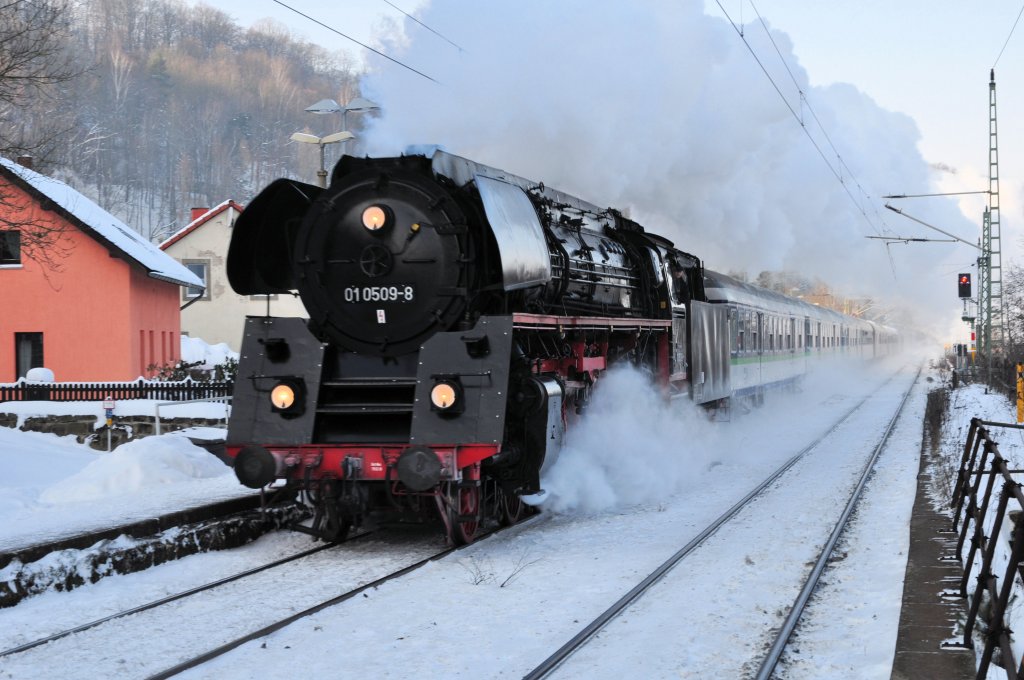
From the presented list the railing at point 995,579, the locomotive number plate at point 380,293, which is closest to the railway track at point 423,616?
the railing at point 995,579

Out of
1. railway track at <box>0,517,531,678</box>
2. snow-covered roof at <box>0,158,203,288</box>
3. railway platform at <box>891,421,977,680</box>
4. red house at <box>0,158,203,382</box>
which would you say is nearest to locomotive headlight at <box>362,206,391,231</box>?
railway track at <box>0,517,531,678</box>

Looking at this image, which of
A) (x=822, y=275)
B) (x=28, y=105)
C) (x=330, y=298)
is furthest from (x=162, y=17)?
(x=330, y=298)

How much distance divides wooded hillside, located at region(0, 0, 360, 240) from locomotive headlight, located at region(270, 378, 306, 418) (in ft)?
221

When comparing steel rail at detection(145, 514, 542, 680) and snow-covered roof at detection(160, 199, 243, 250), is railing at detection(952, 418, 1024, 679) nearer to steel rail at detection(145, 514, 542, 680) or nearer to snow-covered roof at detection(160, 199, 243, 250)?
steel rail at detection(145, 514, 542, 680)

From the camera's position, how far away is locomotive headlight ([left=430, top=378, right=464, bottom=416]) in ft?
24.4

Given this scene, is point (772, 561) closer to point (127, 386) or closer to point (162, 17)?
point (127, 386)

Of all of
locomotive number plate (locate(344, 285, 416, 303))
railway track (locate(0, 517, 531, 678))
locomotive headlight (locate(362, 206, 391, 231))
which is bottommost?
railway track (locate(0, 517, 531, 678))

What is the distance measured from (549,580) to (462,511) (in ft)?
3.88

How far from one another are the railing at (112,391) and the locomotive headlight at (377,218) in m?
12.6

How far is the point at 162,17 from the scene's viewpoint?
85.5m

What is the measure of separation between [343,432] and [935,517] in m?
5.15

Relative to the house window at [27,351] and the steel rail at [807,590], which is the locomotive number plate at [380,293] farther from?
the house window at [27,351]

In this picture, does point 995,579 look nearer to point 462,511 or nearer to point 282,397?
point 462,511

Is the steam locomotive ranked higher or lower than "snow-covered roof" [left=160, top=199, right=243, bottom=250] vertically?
lower
